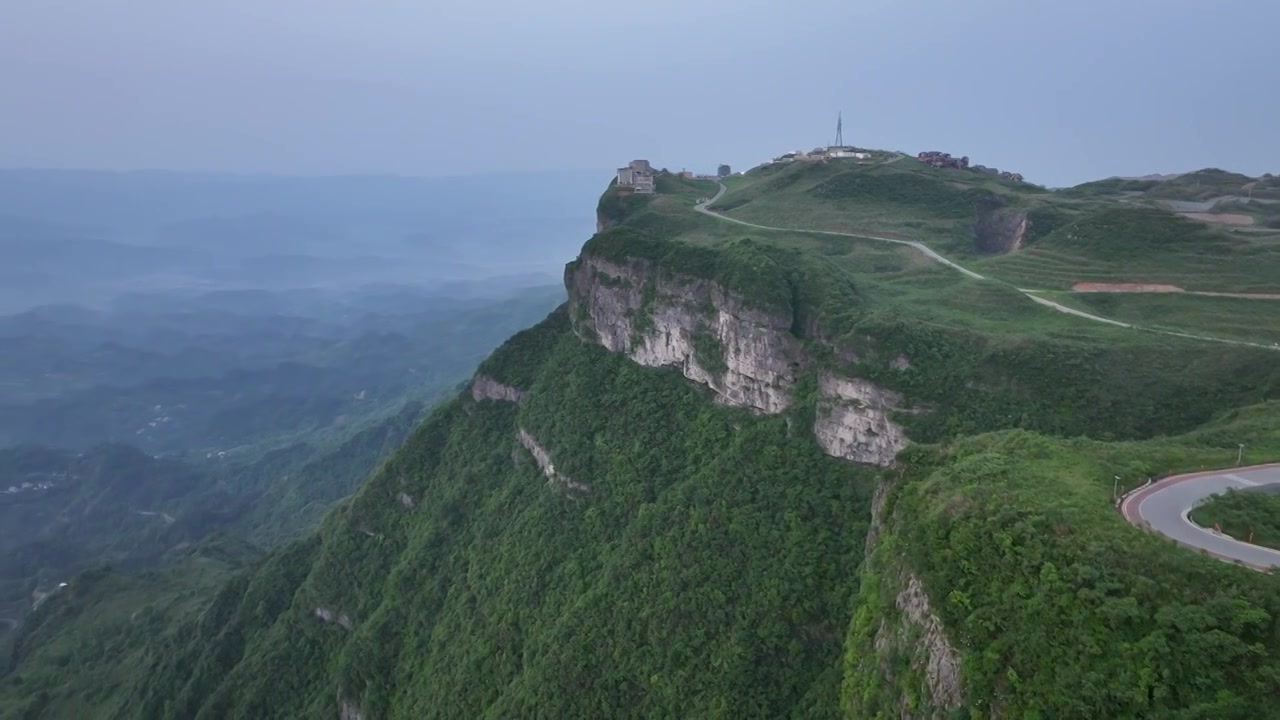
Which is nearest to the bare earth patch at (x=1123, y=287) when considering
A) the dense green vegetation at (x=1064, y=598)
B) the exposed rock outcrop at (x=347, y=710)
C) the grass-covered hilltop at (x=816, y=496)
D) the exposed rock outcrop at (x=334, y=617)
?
the grass-covered hilltop at (x=816, y=496)

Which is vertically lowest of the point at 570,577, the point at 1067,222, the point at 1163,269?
the point at 570,577

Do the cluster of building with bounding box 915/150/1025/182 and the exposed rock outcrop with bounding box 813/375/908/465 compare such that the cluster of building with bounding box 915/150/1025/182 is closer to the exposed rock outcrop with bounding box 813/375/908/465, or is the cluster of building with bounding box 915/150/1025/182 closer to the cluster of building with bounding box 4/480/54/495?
the exposed rock outcrop with bounding box 813/375/908/465

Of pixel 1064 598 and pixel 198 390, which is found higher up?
pixel 1064 598

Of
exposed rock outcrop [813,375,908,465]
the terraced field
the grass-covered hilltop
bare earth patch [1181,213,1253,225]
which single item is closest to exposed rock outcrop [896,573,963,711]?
the grass-covered hilltop

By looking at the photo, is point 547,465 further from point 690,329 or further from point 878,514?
point 878,514

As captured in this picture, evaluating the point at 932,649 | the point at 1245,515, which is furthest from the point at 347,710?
the point at 1245,515

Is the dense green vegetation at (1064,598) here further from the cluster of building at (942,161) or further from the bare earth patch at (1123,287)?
the cluster of building at (942,161)

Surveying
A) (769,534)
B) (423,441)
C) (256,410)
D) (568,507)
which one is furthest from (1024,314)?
(256,410)
